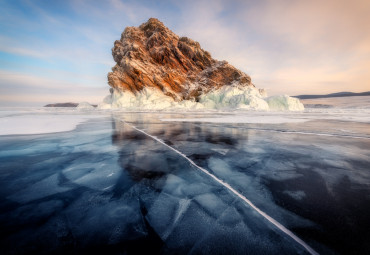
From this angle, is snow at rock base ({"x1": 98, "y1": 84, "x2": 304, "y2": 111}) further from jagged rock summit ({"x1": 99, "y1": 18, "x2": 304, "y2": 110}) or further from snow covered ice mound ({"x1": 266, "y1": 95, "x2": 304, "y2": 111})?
snow covered ice mound ({"x1": 266, "y1": 95, "x2": 304, "y2": 111})

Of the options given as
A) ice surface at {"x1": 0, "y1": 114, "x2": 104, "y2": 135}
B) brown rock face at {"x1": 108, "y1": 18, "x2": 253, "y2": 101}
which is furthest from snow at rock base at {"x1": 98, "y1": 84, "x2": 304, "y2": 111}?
ice surface at {"x1": 0, "y1": 114, "x2": 104, "y2": 135}

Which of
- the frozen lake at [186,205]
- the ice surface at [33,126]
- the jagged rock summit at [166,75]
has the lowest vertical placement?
the ice surface at [33,126]

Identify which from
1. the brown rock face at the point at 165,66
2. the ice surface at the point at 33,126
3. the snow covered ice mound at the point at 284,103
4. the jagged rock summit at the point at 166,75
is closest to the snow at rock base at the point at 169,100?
the jagged rock summit at the point at 166,75

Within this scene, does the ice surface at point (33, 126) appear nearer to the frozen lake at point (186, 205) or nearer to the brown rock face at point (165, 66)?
the frozen lake at point (186, 205)

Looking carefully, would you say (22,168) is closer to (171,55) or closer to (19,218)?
(19,218)

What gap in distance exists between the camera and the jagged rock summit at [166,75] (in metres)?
39.7

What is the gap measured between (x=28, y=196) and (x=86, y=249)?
1503 mm

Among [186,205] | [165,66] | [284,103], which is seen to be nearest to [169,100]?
[165,66]

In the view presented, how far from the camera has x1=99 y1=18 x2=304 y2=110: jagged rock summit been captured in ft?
130

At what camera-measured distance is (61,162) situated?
351 centimetres

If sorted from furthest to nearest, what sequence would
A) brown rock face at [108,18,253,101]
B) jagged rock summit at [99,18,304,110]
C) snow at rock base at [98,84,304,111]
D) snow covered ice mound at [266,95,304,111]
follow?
1. brown rock face at [108,18,253,101]
2. jagged rock summit at [99,18,304,110]
3. snow at rock base at [98,84,304,111]
4. snow covered ice mound at [266,95,304,111]

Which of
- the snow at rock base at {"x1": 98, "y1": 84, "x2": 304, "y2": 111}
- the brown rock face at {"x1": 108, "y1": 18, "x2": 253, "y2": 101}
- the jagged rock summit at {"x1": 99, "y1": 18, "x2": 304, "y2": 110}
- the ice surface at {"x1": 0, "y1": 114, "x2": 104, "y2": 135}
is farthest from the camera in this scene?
the brown rock face at {"x1": 108, "y1": 18, "x2": 253, "y2": 101}

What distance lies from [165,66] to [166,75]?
419cm

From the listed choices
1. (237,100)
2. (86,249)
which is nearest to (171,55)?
(237,100)
